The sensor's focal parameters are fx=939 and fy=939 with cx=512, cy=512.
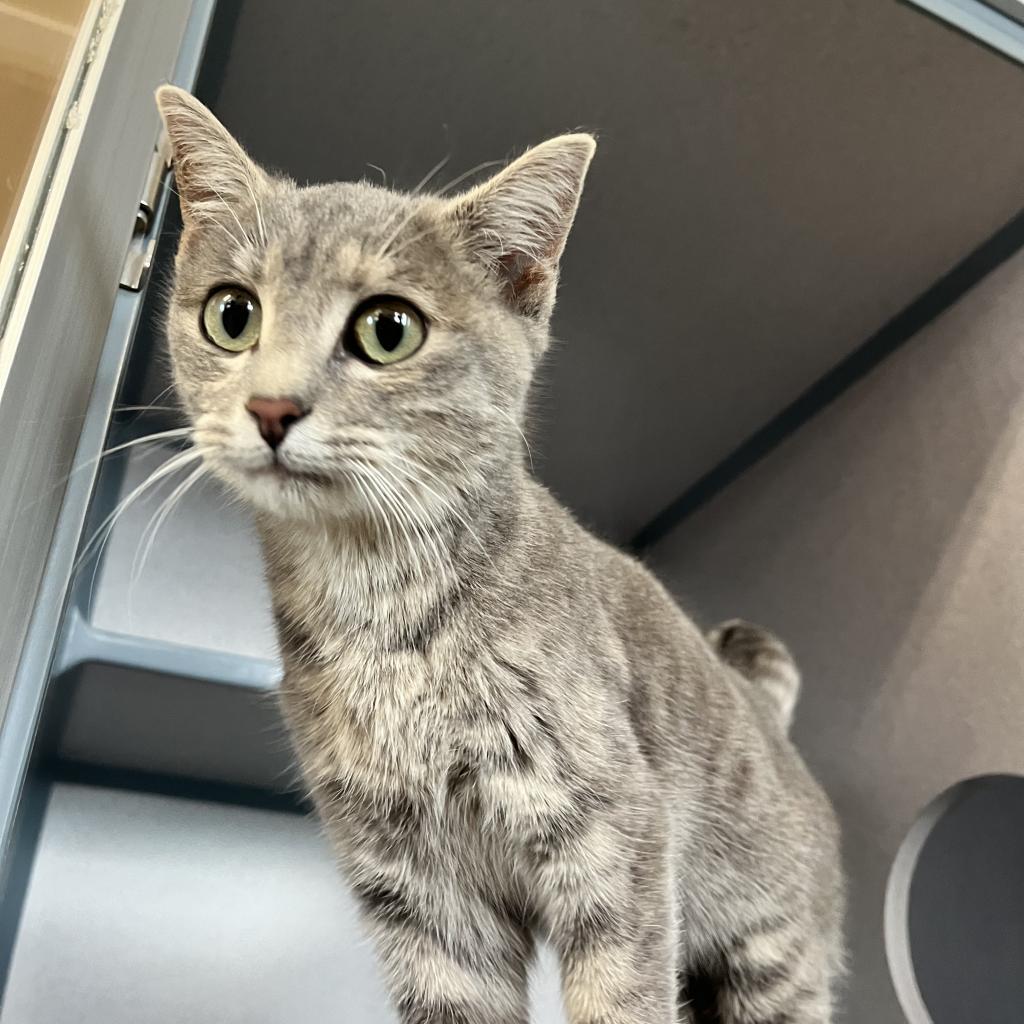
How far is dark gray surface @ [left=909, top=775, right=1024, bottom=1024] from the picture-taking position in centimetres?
Result: 124

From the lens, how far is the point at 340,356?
29.5 inches

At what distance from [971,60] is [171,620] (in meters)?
1.35

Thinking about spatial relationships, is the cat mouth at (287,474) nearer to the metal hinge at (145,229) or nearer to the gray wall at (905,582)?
the metal hinge at (145,229)

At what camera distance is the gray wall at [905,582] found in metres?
1.23

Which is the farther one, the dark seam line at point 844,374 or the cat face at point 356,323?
the dark seam line at point 844,374

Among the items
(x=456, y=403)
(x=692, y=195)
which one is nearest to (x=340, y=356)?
(x=456, y=403)

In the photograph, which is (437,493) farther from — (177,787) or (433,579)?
(177,787)

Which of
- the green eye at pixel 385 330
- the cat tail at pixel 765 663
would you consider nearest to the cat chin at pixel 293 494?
the green eye at pixel 385 330

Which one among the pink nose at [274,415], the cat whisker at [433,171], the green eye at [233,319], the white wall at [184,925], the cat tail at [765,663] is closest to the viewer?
the pink nose at [274,415]

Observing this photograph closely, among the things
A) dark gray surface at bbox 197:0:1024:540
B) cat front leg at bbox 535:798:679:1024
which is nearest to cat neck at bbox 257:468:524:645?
cat front leg at bbox 535:798:679:1024

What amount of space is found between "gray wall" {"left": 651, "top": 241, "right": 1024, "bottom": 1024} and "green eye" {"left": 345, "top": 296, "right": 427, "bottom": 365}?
87 cm

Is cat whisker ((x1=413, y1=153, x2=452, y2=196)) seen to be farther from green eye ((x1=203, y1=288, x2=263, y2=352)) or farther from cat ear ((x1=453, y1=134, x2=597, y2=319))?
green eye ((x1=203, y1=288, x2=263, y2=352))

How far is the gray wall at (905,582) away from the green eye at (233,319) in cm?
98

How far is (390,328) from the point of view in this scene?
0.78 metres
